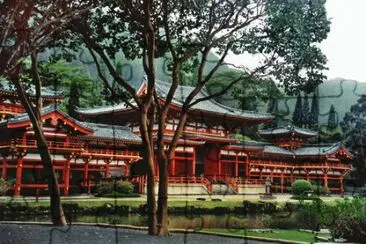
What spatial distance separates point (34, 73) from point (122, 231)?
513 cm

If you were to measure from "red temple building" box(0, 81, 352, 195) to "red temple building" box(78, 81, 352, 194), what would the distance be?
75 millimetres

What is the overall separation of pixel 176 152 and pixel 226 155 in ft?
20.0

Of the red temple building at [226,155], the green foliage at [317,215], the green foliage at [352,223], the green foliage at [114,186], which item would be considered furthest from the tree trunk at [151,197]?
the red temple building at [226,155]

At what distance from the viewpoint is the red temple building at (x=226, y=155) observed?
3581 cm

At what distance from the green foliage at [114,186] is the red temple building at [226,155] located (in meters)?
4.08

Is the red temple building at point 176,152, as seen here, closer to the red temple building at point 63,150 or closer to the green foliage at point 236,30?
the red temple building at point 63,150

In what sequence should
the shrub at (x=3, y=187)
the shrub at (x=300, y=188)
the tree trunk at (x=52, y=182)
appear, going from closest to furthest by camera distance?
1. the tree trunk at (x=52, y=182)
2. the shrub at (x=3, y=187)
3. the shrub at (x=300, y=188)

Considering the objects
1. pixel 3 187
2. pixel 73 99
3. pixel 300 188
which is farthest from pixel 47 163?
pixel 73 99

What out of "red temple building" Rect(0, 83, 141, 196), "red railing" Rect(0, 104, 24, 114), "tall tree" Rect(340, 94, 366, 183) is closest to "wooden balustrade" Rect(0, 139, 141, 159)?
"red temple building" Rect(0, 83, 141, 196)

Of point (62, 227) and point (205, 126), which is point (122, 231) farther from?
point (205, 126)

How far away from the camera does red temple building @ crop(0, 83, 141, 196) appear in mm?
26797

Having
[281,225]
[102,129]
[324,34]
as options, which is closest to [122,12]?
[324,34]

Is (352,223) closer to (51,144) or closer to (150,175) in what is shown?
(150,175)

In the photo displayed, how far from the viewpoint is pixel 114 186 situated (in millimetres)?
26922
